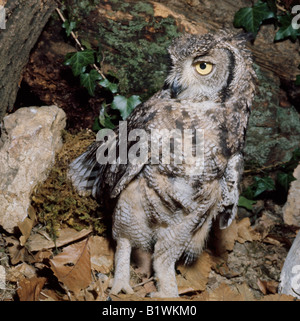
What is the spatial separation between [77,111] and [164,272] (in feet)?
4.52

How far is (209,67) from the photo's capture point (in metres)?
2.20

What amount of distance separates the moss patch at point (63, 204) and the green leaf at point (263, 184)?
1.32 m

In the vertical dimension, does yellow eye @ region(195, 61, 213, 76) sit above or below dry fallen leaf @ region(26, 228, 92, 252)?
above

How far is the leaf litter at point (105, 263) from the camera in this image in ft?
7.61

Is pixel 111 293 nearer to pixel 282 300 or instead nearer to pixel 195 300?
pixel 195 300

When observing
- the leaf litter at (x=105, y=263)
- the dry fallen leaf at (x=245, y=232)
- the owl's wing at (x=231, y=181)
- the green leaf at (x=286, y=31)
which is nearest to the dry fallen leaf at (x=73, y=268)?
the leaf litter at (x=105, y=263)

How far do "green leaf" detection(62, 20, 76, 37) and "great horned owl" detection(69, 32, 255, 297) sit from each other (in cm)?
85

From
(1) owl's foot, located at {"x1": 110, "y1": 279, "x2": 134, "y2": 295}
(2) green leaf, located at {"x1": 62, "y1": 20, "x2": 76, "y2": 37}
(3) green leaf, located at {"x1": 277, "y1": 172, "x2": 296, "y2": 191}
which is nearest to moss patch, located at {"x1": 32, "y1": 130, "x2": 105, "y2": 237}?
(1) owl's foot, located at {"x1": 110, "y1": 279, "x2": 134, "y2": 295}

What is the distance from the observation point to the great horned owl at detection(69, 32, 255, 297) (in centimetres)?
223

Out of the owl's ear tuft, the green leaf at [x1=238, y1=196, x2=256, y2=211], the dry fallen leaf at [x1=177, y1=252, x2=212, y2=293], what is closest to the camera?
the owl's ear tuft

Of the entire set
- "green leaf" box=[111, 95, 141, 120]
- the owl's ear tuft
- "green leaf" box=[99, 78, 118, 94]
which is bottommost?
"green leaf" box=[111, 95, 141, 120]

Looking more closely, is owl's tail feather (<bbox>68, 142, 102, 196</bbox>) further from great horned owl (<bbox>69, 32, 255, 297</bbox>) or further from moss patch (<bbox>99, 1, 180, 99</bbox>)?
moss patch (<bbox>99, 1, 180, 99</bbox>)

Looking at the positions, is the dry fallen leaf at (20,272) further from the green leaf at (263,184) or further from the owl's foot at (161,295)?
the green leaf at (263,184)

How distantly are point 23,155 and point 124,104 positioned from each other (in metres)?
0.79
